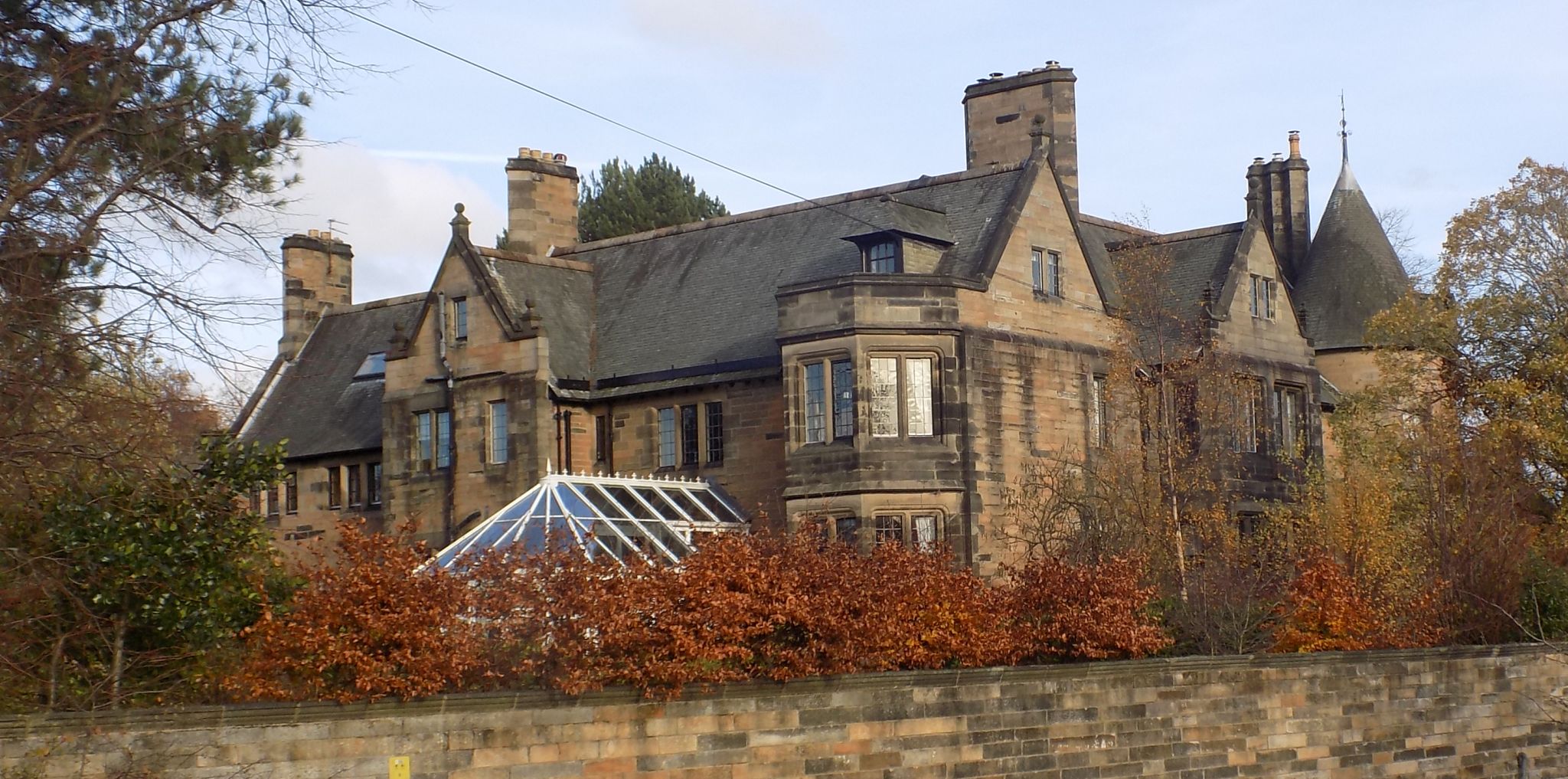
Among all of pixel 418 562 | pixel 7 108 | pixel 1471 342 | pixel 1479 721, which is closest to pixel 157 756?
pixel 418 562

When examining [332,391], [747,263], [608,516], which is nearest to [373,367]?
[332,391]

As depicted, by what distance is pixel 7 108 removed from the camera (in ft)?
51.1

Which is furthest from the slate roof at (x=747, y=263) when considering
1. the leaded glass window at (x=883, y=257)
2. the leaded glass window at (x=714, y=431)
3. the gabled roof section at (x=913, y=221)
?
the leaded glass window at (x=714, y=431)

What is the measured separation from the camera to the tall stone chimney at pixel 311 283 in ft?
163

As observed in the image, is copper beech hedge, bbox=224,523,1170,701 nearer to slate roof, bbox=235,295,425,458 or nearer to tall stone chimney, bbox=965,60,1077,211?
tall stone chimney, bbox=965,60,1077,211

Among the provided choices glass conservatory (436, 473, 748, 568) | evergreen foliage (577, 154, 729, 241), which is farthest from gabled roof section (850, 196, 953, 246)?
evergreen foliage (577, 154, 729, 241)

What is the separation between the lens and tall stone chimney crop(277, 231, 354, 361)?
4972cm

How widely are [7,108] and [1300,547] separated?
840 inches

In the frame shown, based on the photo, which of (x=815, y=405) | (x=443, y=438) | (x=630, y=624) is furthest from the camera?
(x=443, y=438)

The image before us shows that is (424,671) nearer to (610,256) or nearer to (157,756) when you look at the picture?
(157,756)

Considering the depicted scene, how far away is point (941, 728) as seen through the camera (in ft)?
66.2

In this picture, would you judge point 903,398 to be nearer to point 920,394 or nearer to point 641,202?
point 920,394

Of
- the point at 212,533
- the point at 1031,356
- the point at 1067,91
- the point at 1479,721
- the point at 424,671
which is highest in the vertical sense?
the point at 1067,91

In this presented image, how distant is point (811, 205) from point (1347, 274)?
16.5 m
